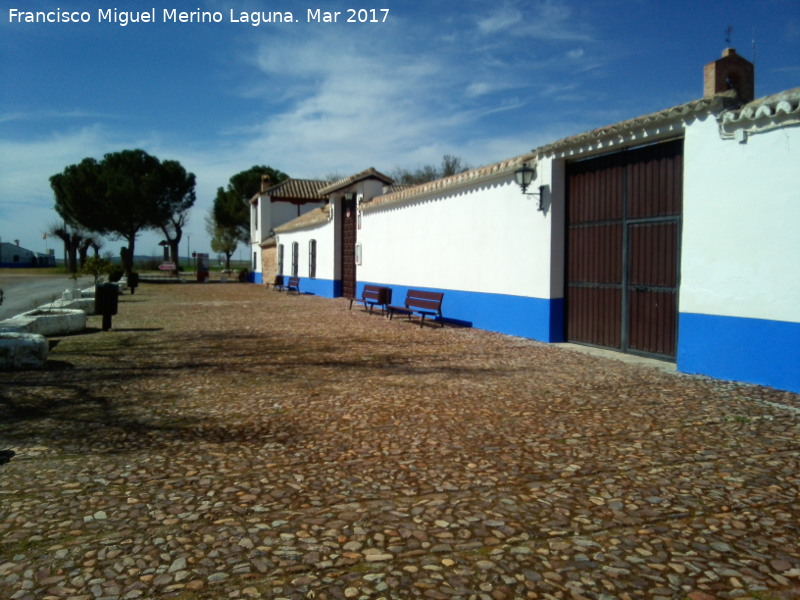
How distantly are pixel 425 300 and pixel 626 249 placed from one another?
5.40m

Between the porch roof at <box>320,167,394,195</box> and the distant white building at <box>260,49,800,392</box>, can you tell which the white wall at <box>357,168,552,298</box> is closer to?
the distant white building at <box>260,49,800,392</box>

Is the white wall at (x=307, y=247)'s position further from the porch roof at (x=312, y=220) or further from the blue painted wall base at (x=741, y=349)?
the blue painted wall base at (x=741, y=349)

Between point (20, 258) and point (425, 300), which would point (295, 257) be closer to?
point (425, 300)

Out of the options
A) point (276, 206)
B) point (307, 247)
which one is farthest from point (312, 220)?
point (276, 206)

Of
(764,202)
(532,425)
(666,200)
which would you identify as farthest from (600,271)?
(532,425)

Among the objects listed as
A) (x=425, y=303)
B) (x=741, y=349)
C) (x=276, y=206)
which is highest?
(x=276, y=206)

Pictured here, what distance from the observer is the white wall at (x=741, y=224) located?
21.2 ft

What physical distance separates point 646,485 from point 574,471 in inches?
18.5

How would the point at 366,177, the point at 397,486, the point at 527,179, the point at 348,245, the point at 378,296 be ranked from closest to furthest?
1. the point at 397,486
2. the point at 527,179
3. the point at 378,296
4. the point at 366,177
5. the point at 348,245

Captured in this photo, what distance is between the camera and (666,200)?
8.38 metres

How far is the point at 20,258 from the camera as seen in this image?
92500 millimetres

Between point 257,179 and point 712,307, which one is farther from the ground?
point 257,179

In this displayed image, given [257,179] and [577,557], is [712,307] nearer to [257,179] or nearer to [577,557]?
[577,557]

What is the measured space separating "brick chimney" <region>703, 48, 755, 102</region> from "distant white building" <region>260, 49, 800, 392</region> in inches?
0.7
